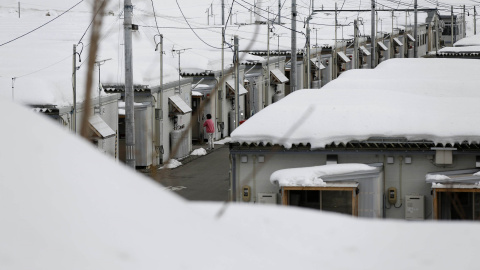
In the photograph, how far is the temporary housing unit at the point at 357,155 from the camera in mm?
11562

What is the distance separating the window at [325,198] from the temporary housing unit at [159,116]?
997 cm

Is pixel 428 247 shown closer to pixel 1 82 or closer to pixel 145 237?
pixel 145 237

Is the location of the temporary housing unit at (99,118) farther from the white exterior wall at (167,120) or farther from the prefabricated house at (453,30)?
the prefabricated house at (453,30)

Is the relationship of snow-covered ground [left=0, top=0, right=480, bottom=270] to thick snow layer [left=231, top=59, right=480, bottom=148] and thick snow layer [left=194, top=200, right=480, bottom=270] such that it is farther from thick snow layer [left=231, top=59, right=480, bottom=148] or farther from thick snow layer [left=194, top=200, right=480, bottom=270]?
thick snow layer [left=231, top=59, right=480, bottom=148]

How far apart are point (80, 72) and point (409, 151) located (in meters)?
11.7

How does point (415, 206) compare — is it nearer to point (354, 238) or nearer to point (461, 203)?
point (461, 203)

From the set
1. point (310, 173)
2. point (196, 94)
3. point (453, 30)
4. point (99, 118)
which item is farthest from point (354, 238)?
point (453, 30)

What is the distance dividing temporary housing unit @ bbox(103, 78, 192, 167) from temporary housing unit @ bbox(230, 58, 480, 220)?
9015 mm

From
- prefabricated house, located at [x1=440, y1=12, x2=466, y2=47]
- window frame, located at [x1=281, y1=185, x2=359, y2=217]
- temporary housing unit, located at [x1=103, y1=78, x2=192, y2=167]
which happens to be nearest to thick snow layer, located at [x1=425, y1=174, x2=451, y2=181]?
window frame, located at [x1=281, y1=185, x2=359, y2=217]

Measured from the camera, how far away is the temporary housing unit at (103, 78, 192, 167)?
2215 centimetres

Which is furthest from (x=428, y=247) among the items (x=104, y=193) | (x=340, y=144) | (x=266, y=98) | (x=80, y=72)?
(x=266, y=98)

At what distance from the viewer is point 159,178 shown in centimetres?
219

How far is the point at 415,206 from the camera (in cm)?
1200

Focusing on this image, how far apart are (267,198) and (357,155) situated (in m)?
1.39
